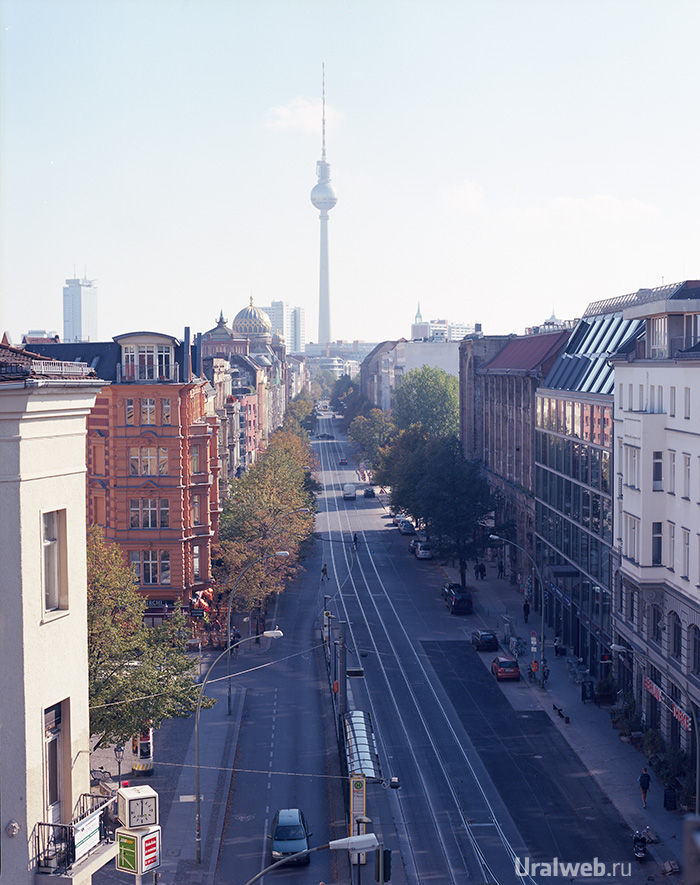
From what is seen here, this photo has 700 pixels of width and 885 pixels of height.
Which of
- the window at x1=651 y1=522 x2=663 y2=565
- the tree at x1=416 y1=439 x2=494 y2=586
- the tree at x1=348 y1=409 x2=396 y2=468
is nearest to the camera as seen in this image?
the window at x1=651 y1=522 x2=663 y2=565

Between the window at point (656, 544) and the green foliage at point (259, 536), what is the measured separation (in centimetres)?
2441

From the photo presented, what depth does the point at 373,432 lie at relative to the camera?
6240 inches

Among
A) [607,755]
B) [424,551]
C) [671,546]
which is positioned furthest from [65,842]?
[424,551]

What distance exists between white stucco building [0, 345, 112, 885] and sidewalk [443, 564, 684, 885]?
2377cm

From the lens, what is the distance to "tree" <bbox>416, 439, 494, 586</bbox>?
259 feet

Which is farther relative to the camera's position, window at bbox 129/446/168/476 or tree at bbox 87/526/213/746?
window at bbox 129/446/168/476

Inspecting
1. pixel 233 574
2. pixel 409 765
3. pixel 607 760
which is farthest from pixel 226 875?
pixel 233 574

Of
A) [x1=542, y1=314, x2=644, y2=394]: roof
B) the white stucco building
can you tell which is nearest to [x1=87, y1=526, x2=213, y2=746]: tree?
the white stucco building

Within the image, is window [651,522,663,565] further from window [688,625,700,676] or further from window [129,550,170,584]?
window [129,550,170,584]

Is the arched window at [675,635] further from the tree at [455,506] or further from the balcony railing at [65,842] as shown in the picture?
the tree at [455,506]

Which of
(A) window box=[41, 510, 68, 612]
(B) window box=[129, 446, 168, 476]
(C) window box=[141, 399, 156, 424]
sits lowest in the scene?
(B) window box=[129, 446, 168, 476]

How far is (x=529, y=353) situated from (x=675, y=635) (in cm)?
4388

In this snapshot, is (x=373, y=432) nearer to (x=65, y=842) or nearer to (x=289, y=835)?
(x=289, y=835)

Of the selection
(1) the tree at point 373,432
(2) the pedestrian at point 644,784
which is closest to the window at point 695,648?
(2) the pedestrian at point 644,784
